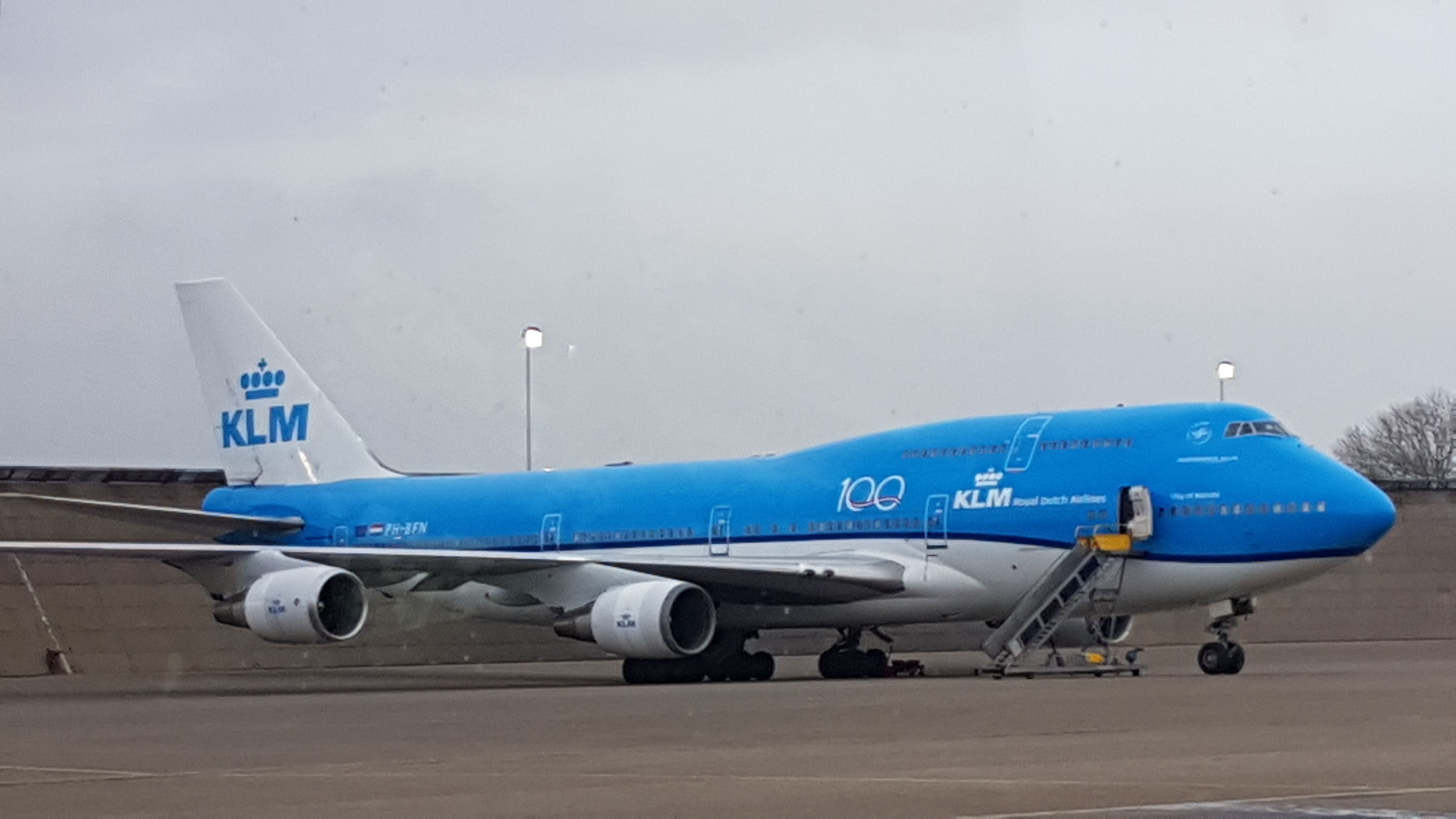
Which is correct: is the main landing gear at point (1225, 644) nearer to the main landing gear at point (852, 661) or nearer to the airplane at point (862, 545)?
the airplane at point (862, 545)

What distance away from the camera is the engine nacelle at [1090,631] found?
26.5 meters

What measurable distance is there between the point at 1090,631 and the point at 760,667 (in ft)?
15.3

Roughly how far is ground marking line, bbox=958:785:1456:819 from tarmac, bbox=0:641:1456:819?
0.09 ft

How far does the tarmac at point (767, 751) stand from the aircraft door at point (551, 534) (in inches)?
258

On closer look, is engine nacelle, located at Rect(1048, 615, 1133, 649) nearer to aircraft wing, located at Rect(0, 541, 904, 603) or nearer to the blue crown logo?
aircraft wing, located at Rect(0, 541, 904, 603)

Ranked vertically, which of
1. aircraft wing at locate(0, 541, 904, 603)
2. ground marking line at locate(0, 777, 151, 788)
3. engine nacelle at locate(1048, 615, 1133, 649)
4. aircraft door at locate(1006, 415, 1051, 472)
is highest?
aircraft door at locate(1006, 415, 1051, 472)

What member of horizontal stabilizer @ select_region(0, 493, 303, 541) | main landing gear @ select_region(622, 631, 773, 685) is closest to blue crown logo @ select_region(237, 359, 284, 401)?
horizontal stabilizer @ select_region(0, 493, 303, 541)

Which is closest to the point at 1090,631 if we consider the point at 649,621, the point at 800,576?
the point at 800,576

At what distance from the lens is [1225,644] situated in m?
25.2

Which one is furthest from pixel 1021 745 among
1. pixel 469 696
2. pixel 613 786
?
pixel 469 696

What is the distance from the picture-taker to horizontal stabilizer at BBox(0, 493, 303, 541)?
27141 millimetres

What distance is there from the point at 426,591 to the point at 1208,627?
10857 millimetres

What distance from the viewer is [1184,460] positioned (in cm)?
2530

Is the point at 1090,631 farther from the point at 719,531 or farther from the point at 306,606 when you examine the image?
the point at 306,606
